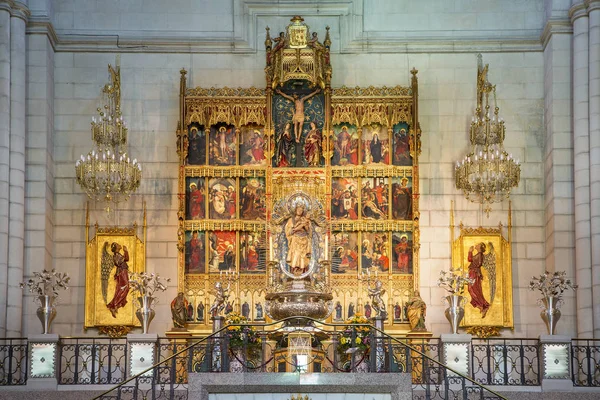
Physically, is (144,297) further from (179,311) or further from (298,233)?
(298,233)

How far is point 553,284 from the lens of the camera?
78.4 feet

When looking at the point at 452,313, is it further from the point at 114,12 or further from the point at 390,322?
the point at 114,12

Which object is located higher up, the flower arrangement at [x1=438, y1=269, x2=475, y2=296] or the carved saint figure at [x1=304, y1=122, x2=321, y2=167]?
the carved saint figure at [x1=304, y1=122, x2=321, y2=167]

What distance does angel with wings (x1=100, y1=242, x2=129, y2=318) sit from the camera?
26328mm

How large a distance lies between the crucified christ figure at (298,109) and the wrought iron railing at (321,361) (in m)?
5.56

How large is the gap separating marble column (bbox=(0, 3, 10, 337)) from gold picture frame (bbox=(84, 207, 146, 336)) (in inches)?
80.1

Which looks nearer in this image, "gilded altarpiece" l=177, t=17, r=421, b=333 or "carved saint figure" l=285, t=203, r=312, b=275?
"carved saint figure" l=285, t=203, r=312, b=275

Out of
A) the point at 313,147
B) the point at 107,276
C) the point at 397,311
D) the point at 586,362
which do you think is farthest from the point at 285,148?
the point at 586,362

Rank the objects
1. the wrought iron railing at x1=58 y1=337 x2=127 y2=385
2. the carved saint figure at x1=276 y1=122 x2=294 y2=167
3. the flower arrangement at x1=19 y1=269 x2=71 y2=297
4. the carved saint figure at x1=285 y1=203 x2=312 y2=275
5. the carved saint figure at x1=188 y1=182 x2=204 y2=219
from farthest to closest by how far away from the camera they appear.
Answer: the carved saint figure at x1=276 y1=122 x2=294 y2=167 → the carved saint figure at x1=188 y1=182 x2=204 y2=219 → the carved saint figure at x1=285 y1=203 x2=312 y2=275 → the flower arrangement at x1=19 y1=269 x2=71 y2=297 → the wrought iron railing at x1=58 y1=337 x2=127 y2=385

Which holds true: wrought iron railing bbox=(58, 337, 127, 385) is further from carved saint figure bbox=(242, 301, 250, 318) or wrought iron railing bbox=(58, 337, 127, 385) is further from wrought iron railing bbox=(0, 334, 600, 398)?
carved saint figure bbox=(242, 301, 250, 318)

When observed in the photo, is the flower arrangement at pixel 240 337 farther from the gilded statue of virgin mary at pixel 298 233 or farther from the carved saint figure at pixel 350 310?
the carved saint figure at pixel 350 310

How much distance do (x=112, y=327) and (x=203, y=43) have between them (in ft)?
21.9

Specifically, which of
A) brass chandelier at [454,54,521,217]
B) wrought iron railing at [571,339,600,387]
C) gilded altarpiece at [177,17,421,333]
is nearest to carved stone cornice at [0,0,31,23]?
gilded altarpiece at [177,17,421,333]

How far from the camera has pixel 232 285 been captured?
26.2 metres
